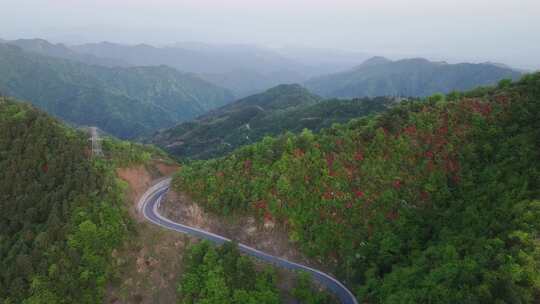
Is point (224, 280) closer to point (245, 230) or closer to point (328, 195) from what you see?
point (245, 230)

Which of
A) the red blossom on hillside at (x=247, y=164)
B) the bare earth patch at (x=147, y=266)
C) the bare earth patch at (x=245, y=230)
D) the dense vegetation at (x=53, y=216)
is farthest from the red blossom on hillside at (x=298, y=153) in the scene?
the dense vegetation at (x=53, y=216)

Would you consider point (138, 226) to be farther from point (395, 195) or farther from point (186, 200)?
point (395, 195)

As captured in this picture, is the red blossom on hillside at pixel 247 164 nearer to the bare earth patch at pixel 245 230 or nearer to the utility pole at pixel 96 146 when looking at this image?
the bare earth patch at pixel 245 230

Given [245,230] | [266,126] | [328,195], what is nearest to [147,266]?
[245,230]

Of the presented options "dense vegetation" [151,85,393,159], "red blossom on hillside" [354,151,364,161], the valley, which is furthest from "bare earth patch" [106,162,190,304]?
"dense vegetation" [151,85,393,159]

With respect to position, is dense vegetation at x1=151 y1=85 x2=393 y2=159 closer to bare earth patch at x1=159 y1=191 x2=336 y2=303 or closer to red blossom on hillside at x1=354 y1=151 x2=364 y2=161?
red blossom on hillside at x1=354 y1=151 x2=364 y2=161

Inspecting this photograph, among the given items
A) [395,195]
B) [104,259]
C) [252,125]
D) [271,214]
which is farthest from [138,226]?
[252,125]

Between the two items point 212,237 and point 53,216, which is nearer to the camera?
point 53,216
